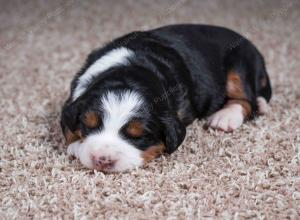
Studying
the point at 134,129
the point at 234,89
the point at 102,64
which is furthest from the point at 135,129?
the point at 234,89

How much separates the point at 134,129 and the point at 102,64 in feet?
2.62

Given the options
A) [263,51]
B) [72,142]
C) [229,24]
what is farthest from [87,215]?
[229,24]

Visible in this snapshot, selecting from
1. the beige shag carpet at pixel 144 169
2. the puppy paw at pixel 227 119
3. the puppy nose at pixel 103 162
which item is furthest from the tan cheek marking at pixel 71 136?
the puppy paw at pixel 227 119

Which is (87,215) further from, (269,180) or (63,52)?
(63,52)

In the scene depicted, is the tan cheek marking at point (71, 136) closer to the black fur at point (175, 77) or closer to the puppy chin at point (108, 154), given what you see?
the black fur at point (175, 77)

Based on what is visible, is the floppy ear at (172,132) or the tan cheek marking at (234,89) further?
the tan cheek marking at (234,89)

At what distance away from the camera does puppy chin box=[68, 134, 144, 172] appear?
→ 3.25 m

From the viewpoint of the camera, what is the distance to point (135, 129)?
334 centimetres

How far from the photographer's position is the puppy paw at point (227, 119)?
4184 millimetres

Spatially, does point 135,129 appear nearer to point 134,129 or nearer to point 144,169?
point 134,129

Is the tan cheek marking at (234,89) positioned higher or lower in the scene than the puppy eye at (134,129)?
lower

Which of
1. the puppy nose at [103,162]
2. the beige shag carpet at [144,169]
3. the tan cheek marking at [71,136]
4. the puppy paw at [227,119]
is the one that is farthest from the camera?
the puppy paw at [227,119]

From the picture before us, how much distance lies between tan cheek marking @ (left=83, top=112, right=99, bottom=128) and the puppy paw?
124cm

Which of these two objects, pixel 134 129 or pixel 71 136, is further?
pixel 71 136
